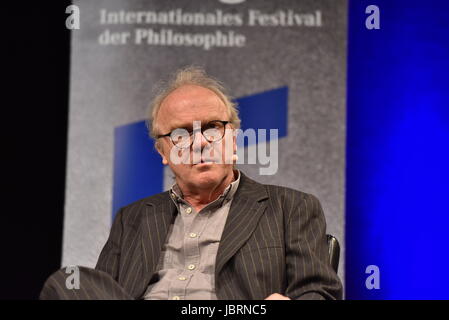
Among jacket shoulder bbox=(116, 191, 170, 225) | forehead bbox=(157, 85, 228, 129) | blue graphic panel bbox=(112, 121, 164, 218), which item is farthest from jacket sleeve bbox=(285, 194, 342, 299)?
blue graphic panel bbox=(112, 121, 164, 218)

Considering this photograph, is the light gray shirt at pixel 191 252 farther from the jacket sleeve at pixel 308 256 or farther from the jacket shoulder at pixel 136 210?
the jacket sleeve at pixel 308 256

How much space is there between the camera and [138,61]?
12.1 feet

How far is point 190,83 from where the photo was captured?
2535 mm

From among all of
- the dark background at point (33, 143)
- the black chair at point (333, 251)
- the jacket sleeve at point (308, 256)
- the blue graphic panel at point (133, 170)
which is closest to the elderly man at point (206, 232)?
the jacket sleeve at point (308, 256)

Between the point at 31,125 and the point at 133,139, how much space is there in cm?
63

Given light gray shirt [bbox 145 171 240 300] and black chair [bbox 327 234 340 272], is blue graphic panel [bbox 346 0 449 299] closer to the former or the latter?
black chair [bbox 327 234 340 272]

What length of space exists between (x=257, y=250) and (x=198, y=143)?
0.48 metres

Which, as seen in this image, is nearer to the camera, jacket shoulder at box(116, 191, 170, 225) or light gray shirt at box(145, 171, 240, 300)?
light gray shirt at box(145, 171, 240, 300)

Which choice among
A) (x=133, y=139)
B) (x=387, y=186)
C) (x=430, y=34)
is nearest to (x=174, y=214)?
(x=133, y=139)

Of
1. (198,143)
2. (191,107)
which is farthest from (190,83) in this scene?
(198,143)

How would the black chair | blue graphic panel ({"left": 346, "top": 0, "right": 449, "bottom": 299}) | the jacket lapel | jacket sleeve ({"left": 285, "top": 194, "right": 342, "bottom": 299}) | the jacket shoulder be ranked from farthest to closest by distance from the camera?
blue graphic panel ({"left": 346, "top": 0, "right": 449, "bottom": 299}), the jacket shoulder, the black chair, the jacket lapel, jacket sleeve ({"left": 285, "top": 194, "right": 342, "bottom": 299})

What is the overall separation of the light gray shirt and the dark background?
1.50m

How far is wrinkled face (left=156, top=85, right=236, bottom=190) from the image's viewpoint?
A: 235 centimetres
